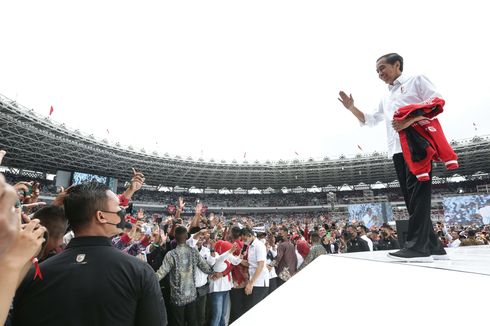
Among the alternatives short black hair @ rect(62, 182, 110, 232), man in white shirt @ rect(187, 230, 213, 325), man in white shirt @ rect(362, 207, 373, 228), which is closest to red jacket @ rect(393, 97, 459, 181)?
short black hair @ rect(62, 182, 110, 232)

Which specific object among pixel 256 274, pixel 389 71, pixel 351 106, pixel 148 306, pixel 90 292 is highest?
pixel 389 71

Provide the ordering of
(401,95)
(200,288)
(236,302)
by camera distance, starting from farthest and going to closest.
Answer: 1. (236,302)
2. (200,288)
3. (401,95)

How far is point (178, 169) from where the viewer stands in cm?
3419

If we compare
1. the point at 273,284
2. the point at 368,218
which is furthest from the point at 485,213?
the point at 273,284

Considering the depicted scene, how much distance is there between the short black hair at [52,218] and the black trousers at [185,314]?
8.66 ft

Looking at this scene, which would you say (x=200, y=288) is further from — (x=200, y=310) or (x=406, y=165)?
(x=406, y=165)

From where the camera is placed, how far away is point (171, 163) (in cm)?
3228

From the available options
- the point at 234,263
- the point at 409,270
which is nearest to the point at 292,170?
the point at 234,263

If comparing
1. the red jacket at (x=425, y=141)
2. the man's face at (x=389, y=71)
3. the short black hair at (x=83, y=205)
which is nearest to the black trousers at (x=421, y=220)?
the red jacket at (x=425, y=141)

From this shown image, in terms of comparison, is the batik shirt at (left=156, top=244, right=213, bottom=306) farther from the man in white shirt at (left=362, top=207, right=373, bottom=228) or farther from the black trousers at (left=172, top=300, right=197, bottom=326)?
the man in white shirt at (left=362, top=207, right=373, bottom=228)

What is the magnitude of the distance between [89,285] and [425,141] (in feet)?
8.06

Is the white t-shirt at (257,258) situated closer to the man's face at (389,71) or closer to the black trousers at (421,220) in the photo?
the black trousers at (421,220)

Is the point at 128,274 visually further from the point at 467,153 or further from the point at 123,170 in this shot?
the point at 467,153

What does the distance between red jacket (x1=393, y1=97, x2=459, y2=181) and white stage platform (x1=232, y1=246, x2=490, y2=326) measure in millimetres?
874
